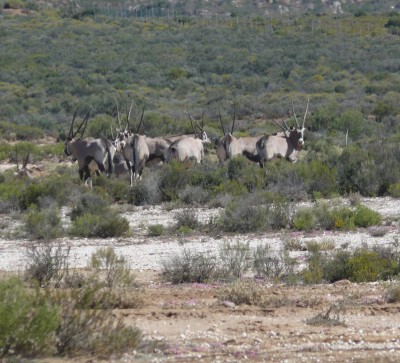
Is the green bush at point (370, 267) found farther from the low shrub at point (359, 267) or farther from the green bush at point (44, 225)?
the green bush at point (44, 225)

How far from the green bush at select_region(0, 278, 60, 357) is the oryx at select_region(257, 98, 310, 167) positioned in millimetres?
19062

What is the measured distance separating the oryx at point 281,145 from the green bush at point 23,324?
62.5 feet

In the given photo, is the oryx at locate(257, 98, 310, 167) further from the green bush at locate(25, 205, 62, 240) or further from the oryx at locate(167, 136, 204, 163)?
the green bush at locate(25, 205, 62, 240)

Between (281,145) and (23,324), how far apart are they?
20.1 m

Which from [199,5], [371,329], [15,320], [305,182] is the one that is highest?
[15,320]

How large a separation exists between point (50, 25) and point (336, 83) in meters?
40.5

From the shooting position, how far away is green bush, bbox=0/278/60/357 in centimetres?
729

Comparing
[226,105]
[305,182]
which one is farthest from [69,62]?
[305,182]

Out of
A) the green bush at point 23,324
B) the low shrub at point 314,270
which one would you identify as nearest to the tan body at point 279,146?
the low shrub at point 314,270

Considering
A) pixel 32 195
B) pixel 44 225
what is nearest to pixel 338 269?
pixel 44 225

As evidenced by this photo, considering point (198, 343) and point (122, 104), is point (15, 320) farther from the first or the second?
point (122, 104)

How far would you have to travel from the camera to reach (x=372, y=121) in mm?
40000

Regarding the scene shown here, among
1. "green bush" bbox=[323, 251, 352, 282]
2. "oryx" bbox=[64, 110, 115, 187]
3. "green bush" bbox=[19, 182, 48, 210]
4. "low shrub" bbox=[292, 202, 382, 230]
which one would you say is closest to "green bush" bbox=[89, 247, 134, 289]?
"green bush" bbox=[323, 251, 352, 282]

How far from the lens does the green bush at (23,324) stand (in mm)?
7293
